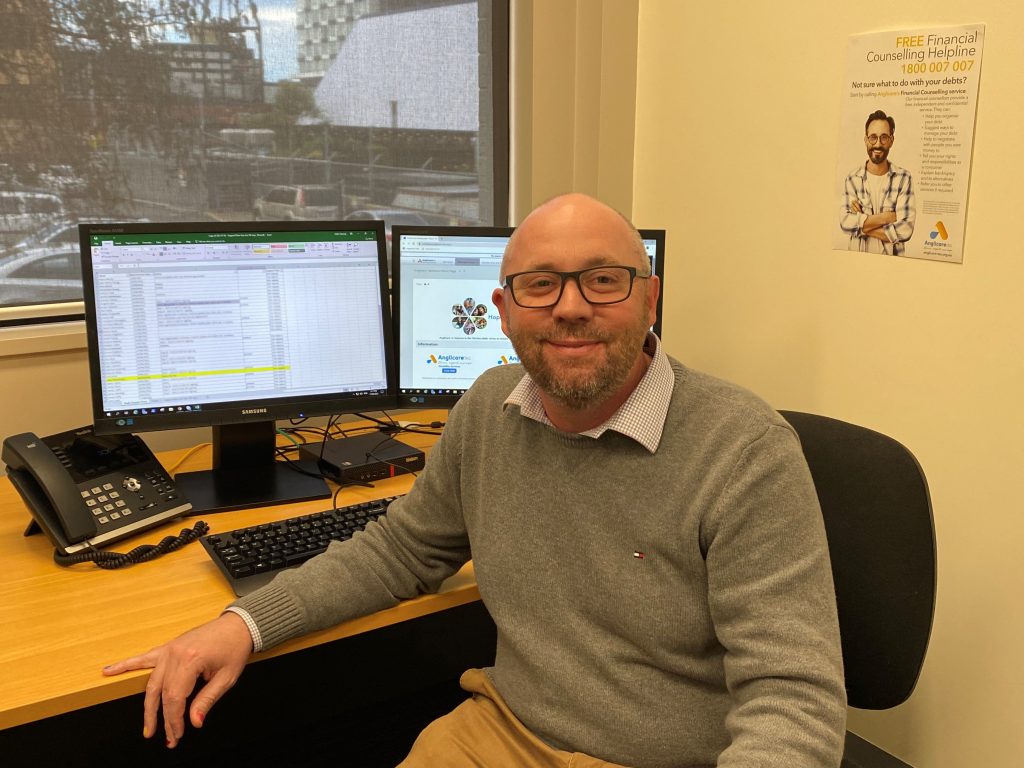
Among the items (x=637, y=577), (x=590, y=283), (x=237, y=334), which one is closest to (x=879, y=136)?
(x=590, y=283)

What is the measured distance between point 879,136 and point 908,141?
0.06 metres

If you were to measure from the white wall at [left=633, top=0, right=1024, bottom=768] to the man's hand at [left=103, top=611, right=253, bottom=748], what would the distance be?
1257 millimetres

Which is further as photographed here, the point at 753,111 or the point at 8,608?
the point at 753,111

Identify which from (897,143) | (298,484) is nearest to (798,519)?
(897,143)

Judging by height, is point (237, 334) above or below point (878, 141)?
below

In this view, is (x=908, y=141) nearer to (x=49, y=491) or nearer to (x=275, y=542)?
(x=275, y=542)

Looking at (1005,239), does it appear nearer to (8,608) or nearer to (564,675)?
(564,675)

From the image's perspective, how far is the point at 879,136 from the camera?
1783mm

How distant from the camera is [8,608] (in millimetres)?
1392

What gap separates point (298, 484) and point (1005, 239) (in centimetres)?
135

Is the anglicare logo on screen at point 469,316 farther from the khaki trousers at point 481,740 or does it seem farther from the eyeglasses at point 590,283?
the khaki trousers at point 481,740

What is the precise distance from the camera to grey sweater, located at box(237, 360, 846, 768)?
1.13 metres

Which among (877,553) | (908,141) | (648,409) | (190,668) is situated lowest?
(190,668)

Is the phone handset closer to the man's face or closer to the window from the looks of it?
Answer: the window
